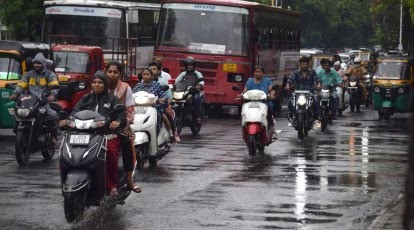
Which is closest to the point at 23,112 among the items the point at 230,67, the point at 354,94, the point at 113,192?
the point at 113,192

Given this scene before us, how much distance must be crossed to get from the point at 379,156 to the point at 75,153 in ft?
29.4

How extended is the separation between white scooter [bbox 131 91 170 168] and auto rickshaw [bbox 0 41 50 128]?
4905mm

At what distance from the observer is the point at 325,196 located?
12.1 m

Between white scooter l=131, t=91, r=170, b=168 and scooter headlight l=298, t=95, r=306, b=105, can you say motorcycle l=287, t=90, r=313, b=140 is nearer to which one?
scooter headlight l=298, t=95, r=306, b=105

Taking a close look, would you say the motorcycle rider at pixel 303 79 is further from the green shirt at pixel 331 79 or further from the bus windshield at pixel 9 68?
the bus windshield at pixel 9 68

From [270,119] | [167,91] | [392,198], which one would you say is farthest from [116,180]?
[270,119]

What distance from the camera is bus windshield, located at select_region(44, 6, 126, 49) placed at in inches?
1273

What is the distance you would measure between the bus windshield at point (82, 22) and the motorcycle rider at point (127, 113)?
69.3 ft

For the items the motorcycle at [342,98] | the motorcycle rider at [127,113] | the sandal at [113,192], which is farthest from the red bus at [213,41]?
the sandal at [113,192]

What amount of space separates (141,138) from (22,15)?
2524cm

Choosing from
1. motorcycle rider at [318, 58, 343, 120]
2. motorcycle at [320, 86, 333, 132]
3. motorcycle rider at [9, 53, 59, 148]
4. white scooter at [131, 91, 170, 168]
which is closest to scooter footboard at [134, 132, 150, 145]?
white scooter at [131, 91, 170, 168]

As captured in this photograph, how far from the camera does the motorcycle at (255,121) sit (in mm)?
17250

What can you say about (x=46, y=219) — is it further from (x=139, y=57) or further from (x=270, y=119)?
(x=139, y=57)

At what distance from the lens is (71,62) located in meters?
24.5
